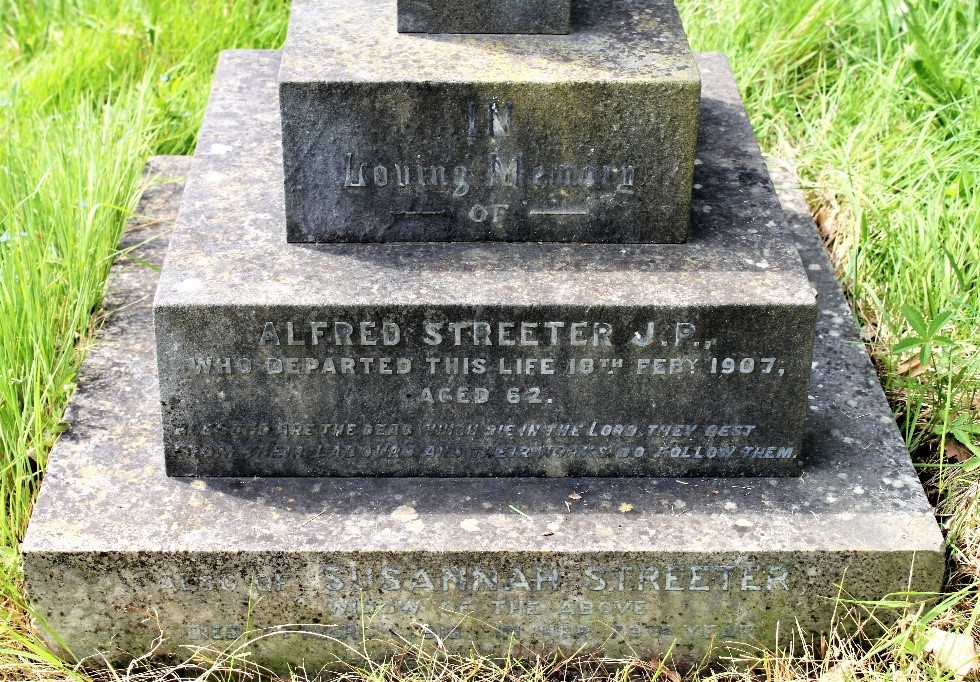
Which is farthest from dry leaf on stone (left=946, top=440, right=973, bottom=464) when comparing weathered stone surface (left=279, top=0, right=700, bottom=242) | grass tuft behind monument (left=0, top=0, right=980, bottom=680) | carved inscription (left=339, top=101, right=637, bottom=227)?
carved inscription (left=339, top=101, right=637, bottom=227)

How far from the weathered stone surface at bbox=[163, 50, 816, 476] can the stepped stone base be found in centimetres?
7

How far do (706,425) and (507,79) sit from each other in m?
0.80

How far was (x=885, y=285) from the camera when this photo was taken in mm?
3471

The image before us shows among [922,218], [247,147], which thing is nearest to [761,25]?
[922,218]

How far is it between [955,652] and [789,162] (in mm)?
1755

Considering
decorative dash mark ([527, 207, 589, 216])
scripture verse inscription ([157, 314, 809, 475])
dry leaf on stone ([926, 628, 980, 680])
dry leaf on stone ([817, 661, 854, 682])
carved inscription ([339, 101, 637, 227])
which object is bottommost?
dry leaf on stone ([817, 661, 854, 682])

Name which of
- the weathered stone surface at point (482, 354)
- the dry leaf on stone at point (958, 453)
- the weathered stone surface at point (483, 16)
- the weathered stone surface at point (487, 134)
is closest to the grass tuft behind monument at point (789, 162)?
the dry leaf on stone at point (958, 453)

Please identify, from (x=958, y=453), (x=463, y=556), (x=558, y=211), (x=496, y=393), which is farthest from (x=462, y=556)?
(x=958, y=453)

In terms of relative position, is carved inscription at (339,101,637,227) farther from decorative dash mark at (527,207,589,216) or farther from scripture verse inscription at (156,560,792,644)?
scripture verse inscription at (156,560,792,644)

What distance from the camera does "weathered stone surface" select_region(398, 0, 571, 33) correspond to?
2.71 meters

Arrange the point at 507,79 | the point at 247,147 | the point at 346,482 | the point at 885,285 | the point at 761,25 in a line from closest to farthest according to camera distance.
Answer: the point at 507,79 < the point at 346,482 < the point at 247,147 < the point at 885,285 < the point at 761,25

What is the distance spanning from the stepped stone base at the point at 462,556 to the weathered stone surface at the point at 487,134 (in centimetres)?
54

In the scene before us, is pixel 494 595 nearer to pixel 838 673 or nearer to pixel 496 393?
pixel 496 393

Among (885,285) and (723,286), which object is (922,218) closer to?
(885,285)
